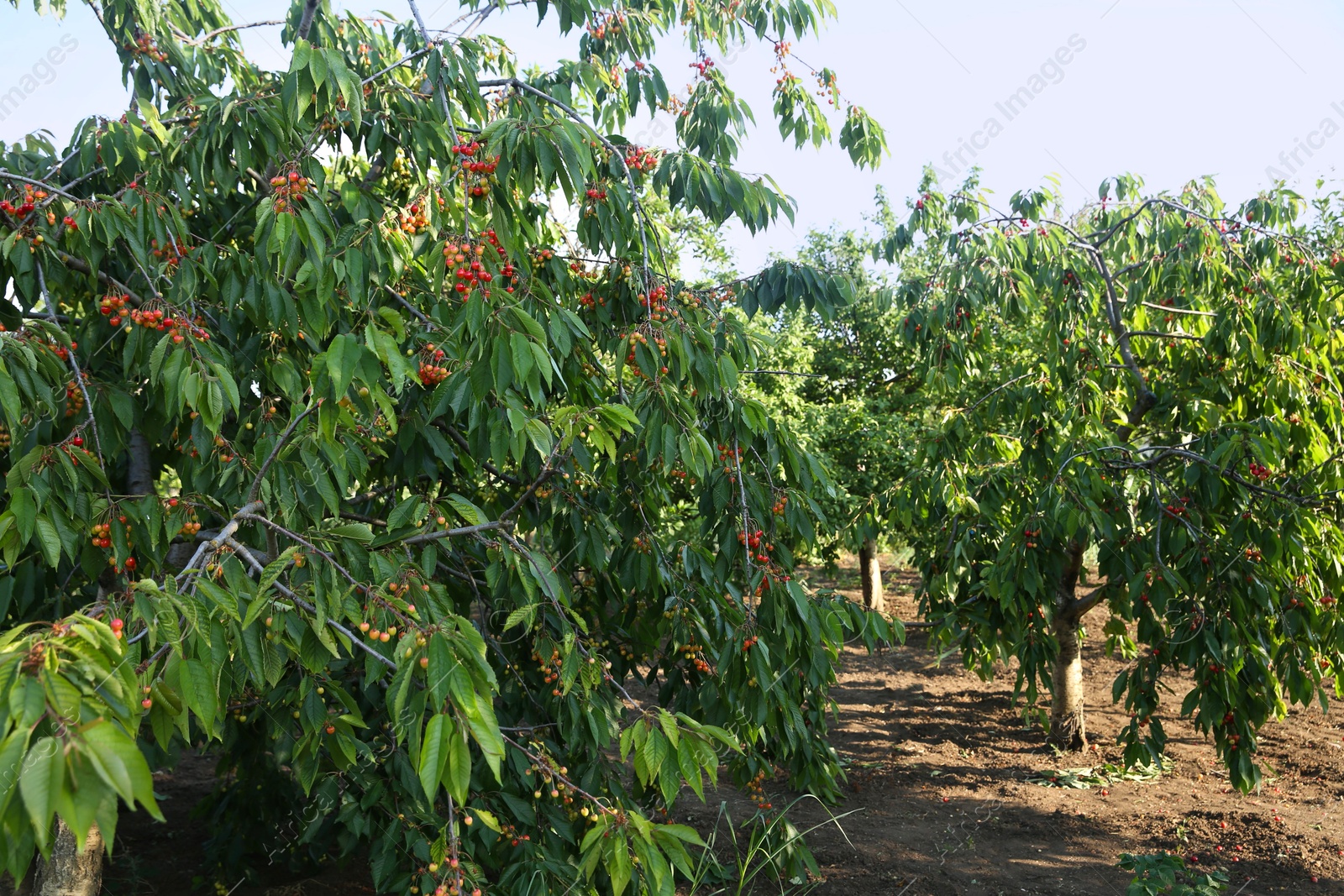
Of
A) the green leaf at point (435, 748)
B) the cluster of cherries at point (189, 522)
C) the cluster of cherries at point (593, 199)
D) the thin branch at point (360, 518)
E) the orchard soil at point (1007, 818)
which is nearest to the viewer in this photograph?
the green leaf at point (435, 748)

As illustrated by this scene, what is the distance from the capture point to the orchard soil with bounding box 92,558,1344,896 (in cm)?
492

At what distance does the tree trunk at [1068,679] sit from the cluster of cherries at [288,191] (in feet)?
20.2

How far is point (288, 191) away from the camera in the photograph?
7.37ft

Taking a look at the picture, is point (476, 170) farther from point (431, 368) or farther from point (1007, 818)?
point (1007, 818)

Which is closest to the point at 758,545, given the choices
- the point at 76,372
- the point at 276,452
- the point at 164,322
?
the point at 276,452

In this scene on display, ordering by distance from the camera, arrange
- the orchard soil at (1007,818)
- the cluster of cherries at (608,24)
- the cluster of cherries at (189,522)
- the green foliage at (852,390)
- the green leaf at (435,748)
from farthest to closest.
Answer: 1. the green foliage at (852,390)
2. the orchard soil at (1007,818)
3. the cluster of cherries at (608,24)
4. the cluster of cherries at (189,522)
5. the green leaf at (435,748)

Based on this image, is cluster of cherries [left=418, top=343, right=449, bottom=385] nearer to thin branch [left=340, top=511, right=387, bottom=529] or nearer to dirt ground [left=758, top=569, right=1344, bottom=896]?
thin branch [left=340, top=511, right=387, bottom=529]

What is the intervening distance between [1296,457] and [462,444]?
14.3 feet

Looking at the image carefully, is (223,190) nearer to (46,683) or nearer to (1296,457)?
(46,683)

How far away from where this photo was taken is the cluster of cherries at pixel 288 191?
7.27 feet

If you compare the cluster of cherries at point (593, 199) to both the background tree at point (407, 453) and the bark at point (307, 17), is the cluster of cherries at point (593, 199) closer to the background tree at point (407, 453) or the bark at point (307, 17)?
the background tree at point (407, 453)

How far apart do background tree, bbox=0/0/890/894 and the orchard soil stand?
1.83 metres

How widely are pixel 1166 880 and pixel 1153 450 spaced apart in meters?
2.04

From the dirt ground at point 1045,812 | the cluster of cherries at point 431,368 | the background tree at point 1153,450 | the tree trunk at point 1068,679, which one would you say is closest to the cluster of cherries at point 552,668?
the cluster of cherries at point 431,368
